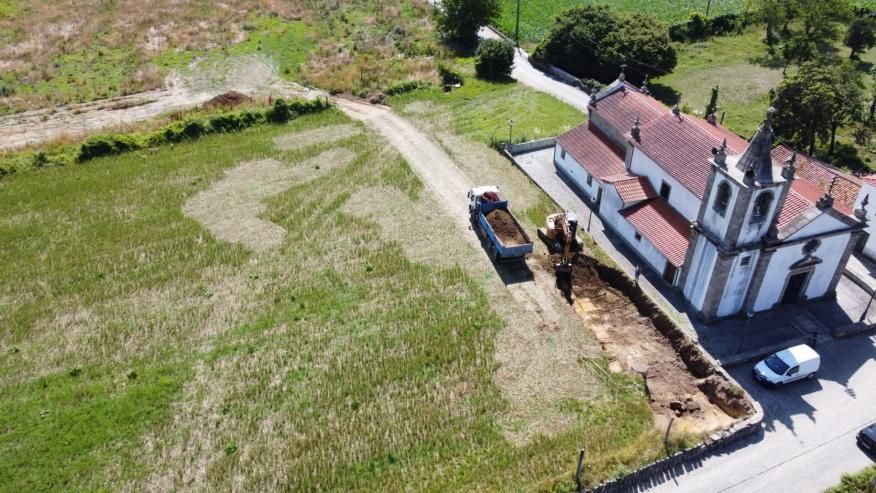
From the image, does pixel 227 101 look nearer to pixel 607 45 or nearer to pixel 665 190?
pixel 607 45

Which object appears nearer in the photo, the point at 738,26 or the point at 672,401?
the point at 672,401

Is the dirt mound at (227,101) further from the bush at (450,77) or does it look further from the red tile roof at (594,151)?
the red tile roof at (594,151)

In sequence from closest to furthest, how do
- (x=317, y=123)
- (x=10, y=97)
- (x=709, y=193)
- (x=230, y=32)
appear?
(x=709, y=193) → (x=317, y=123) → (x=10, y=97) → (x=230, y=32)

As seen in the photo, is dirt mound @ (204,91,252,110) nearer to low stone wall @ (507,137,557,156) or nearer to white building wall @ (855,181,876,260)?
low stone wall @ (507,137,557,156)

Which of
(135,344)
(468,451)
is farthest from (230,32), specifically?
(468,451)

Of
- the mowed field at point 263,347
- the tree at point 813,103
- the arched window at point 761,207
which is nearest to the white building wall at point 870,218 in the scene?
the tree at point 813,103

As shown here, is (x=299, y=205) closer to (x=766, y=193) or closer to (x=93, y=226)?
(x=93, y=226)

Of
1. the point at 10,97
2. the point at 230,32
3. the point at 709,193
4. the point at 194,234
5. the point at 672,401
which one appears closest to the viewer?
the point at 672,401
